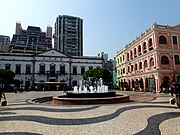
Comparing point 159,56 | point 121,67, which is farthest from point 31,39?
point 159,56

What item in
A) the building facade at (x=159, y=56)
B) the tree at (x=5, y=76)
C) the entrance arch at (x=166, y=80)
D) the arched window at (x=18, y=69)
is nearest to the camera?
the building facade at (x=159, y=56)

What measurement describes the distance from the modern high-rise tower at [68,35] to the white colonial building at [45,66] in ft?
171

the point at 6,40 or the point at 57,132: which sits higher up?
the point at 6,40

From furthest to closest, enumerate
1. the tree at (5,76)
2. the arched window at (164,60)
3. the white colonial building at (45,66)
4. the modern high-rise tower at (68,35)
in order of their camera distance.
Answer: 1. the modern high-rise tower at (68,35)
2. the white colonial building at (45,66)
3. the tree at (5,76)
4. the arched window at (164,60)

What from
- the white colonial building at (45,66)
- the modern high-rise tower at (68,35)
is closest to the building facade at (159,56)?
the white colonial building at (45,66)

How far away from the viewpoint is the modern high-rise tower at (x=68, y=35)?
4252 inches

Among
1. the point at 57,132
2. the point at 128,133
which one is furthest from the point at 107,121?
the point at 57,132

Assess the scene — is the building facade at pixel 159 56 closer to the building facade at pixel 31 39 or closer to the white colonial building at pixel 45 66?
the white colonial building at pixel 45 66

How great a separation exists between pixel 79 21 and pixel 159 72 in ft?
305

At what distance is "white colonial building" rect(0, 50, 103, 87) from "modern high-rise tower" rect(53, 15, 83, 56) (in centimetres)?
5200

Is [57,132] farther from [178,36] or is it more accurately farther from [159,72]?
[178,36]

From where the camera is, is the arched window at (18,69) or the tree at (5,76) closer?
the tree at (5,76)

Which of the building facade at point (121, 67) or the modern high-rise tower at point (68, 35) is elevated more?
the modern high-rise tower at point (68, 35)

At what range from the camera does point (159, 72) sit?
28.6 m
